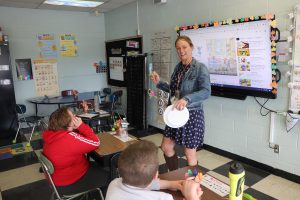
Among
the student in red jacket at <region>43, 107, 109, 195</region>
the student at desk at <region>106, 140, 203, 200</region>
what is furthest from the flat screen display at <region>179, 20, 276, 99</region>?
the student at desk at <region>106, 140, 203, 200</region>

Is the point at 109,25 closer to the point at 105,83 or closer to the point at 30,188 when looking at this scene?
the point at 105,83

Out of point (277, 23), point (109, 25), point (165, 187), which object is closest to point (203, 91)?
point (165, 187)

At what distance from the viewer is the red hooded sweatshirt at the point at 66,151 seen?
1.77 meters

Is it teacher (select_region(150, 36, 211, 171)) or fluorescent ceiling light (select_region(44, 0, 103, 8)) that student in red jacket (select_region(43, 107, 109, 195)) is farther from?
fluorescent ceiling light (select_region(44, 0, 103, 8))

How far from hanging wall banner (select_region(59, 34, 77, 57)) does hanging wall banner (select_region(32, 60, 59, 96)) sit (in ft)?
0.97

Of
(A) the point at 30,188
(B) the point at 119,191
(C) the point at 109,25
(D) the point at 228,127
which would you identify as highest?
(C) the point at 109,25

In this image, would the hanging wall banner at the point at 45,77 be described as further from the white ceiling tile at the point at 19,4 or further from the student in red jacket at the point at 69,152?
the student in red jacket at the point at 69,152

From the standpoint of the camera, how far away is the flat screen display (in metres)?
2.57

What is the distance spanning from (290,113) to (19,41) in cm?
471

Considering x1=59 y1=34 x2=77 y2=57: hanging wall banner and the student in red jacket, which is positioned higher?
x1=59 y1=34 x2=77 y2=57: hanging wall banner

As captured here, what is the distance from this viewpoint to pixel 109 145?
2115mm

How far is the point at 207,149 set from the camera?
3.55 metres

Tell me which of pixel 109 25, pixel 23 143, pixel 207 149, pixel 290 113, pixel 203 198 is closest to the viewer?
pixel 203 198

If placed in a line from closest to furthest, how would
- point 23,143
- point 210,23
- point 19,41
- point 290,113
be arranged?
point 290,113, point 210,23, point 23,143, point 19,41
